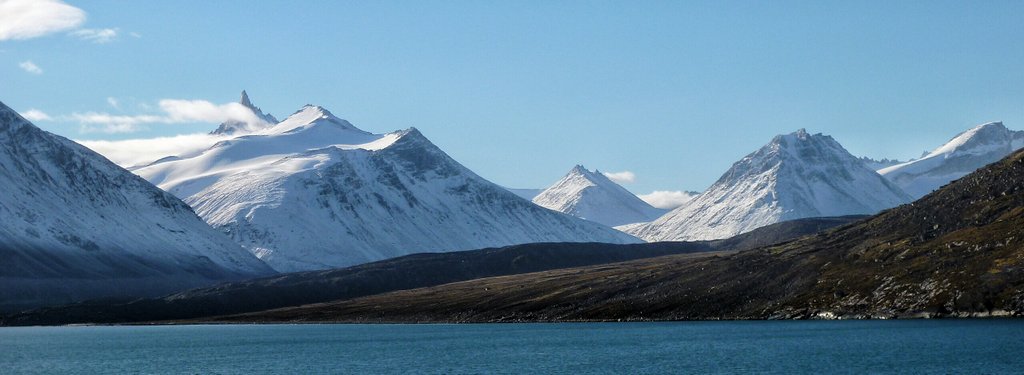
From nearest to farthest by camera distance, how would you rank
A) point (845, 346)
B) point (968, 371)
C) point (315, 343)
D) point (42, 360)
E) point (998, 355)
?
point (968, 371) → point (998, 355) → point (845, 346) → point (42, 360) → point (315, 343)

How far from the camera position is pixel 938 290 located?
19275 cm

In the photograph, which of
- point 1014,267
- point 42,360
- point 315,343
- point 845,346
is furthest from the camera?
point 315,343

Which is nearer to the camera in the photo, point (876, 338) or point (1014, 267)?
point (876, 338)

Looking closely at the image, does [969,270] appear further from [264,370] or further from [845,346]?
[264,370]

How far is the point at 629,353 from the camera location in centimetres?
15325

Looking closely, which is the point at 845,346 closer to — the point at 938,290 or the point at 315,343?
the point at 938,290

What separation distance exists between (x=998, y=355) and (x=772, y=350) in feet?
91.4

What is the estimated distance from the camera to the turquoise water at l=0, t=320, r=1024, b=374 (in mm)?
128250

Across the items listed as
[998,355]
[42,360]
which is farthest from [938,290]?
[42,360]

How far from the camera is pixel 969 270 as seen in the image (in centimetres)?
19438

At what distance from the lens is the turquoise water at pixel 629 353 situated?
12825cm

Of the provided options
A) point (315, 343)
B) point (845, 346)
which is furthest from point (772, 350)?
point (315, 343)

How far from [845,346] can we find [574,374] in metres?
34.0

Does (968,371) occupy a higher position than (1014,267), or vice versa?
(1014,267)
